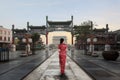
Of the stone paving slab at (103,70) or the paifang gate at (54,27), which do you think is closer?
the stone paving slab at (103,70)

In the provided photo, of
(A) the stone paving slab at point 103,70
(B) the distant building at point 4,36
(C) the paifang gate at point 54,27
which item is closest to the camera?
(A) the stone paving slab at point 103,70

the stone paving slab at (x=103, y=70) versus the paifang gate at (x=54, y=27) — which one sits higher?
the paifang gate at (x=54, y=27)

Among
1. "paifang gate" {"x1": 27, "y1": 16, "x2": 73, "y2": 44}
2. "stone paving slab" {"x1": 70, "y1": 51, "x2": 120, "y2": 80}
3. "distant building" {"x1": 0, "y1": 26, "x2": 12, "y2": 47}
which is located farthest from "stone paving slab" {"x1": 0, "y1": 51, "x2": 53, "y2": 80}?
"distant building" {"x1": 0, "y1": 26, "x2": 12, "y2": 47}

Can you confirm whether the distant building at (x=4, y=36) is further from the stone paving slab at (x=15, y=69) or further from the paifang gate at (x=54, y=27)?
the stone paving slab at (x=15, y=69)

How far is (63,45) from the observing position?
1681 centimetres

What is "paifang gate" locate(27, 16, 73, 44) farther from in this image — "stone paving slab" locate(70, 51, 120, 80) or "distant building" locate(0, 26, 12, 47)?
"stone paving slab" locate(70, 51, 120, 80)

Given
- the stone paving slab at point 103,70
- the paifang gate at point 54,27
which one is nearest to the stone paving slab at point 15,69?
the stone paving slab at point 103,70

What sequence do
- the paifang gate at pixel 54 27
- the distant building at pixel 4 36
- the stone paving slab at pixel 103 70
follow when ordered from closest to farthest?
the stone paving slab at pixel 103 70 < the paifang gate at pixel 54 27 < the distant building at pixel 4 36

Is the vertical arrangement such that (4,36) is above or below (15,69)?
above

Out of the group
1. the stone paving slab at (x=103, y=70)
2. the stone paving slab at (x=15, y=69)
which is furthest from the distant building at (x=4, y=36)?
the stone paving slab at (x=103, y=70)

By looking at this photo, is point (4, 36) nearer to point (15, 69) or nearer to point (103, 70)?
point (15, 69)

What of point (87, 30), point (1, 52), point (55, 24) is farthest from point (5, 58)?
point (55, 24)

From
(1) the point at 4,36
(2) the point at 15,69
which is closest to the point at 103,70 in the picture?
(2) the point at 15,69

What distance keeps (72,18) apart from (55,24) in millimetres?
6418
